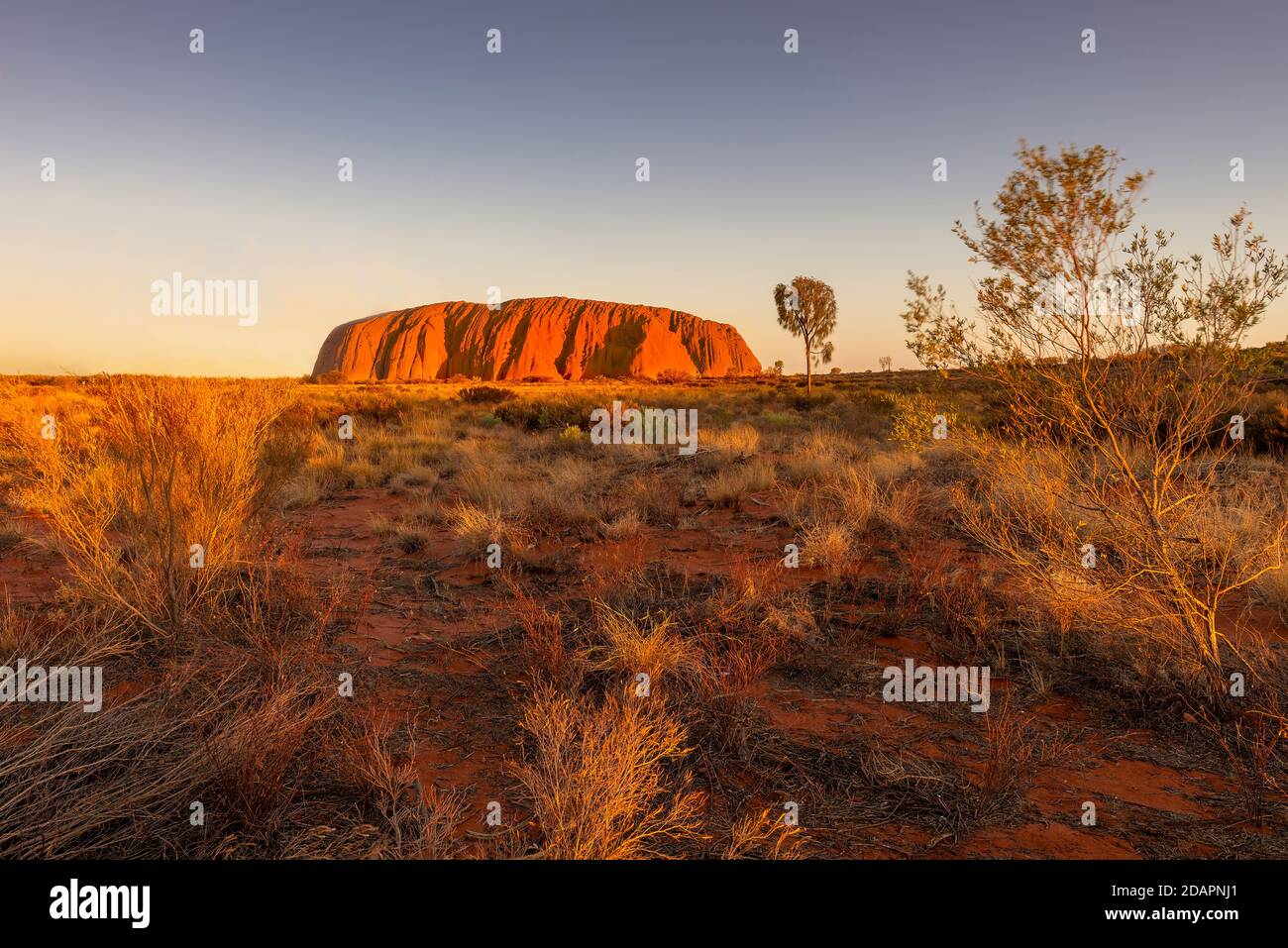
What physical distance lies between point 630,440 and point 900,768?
10.7 m

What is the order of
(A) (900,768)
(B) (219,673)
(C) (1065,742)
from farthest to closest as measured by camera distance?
1. (B) (219,673)
2. (C) (1065,742)
3. (A) (900,768)

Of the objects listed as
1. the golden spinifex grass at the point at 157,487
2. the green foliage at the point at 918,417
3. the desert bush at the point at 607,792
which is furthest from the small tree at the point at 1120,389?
the golden spinifex grass at the point at 157,487

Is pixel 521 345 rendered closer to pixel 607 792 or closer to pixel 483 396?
pixel 483 396

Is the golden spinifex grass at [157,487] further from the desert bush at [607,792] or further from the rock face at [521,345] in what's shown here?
the rock face at [521,345]

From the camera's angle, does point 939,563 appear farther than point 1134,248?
Yes

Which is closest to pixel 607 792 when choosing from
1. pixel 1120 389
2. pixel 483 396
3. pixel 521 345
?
pixel 1120 389

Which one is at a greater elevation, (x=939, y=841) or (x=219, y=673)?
(x=219, y=673)

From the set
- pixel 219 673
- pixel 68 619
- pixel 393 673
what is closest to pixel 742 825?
pixel 393 673

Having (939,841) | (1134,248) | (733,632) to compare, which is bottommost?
(939,841)

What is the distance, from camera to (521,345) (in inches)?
3191

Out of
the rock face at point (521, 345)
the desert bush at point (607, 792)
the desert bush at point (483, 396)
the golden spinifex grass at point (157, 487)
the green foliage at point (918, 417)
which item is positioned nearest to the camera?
the desert bush at point (607, 792)

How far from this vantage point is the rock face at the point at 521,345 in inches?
3155
